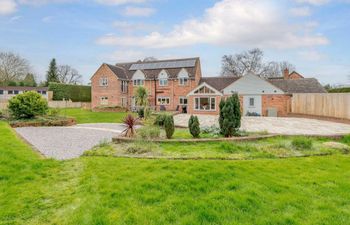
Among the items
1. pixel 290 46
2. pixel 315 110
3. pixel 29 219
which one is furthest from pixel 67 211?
pixel 290 46

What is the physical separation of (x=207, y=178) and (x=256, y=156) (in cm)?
306

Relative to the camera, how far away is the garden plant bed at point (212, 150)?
8.01 metres

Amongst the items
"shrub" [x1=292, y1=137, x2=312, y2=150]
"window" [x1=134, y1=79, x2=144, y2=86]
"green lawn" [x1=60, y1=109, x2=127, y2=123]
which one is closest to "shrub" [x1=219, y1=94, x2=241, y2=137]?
"shrub" [x1=292, y1=137, x2=312, y2=150]

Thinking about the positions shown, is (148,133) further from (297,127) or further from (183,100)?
(183,100)

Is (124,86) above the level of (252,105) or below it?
above

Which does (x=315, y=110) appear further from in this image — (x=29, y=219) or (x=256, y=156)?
(x=29, y=219)

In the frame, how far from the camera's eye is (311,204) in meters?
4.70

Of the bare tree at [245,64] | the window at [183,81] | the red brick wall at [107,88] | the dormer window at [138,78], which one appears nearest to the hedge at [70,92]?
the red brick wall at [107,88]

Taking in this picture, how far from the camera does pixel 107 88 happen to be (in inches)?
1486

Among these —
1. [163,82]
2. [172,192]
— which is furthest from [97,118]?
[172,192]

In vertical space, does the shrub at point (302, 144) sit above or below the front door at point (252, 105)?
below

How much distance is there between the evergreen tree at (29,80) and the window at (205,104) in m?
40.9

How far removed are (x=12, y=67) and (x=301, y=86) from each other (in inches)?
2187

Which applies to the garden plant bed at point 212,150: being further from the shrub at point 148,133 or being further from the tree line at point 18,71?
the tree line at point 18,71
